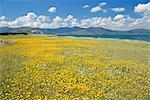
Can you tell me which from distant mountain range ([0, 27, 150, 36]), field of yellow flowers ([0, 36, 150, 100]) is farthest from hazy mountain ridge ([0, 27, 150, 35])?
field of yellow flowers ([0, 36, 150, 100])

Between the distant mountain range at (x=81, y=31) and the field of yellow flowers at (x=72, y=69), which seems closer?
the field of yellow flowers at (x=72, y=69)

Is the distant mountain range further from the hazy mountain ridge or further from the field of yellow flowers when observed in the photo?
the field of yellow flowers

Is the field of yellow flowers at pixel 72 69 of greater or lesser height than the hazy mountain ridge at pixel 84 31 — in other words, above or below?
below

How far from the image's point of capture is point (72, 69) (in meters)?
8.89

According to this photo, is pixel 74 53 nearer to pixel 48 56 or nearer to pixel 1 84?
pixel 48 56

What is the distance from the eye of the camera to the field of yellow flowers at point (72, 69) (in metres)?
8.00

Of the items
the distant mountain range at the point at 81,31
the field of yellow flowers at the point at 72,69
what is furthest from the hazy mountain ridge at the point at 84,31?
the field of yellow flowers at the point at 72,69

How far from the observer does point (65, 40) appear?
34.7 ft

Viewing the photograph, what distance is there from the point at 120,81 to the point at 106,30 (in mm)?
1860

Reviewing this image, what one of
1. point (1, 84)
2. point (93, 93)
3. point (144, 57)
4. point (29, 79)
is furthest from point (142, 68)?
point (1, 84)

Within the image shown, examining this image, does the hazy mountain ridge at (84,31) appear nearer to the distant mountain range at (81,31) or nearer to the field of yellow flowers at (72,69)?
the distant mountain range at (81,31)

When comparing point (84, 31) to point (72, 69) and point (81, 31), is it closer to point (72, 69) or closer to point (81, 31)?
point (81, 31)

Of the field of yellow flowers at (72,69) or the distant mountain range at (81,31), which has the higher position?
the distant mountain range at (81,31)

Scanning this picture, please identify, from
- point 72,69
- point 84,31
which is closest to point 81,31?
point 84,31
